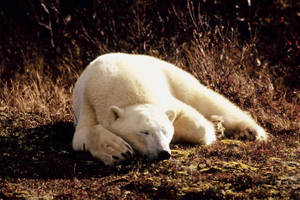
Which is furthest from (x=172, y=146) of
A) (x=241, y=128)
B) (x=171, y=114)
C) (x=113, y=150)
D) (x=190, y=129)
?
(x=241, y=128)

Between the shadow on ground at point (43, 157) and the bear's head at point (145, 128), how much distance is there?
1.13 ft

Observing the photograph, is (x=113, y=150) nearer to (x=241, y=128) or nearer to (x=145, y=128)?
(x=145, y=128)

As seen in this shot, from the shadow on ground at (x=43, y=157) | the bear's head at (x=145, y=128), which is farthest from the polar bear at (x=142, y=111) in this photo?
the shadow on ground at (x=43, y=157)

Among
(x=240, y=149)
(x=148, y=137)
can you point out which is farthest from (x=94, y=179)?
(x=240, y=149)

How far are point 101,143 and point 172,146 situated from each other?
796 millimetres

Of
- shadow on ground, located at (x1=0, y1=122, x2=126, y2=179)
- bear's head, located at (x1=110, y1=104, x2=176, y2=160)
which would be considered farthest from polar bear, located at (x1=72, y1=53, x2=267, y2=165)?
shadow on ground, located at (x1=0, y1=122, x2=126, y2=179)

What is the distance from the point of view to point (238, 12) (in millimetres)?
7906

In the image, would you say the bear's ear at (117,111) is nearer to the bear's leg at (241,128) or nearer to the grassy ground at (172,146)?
the grassy ground at (172,146)

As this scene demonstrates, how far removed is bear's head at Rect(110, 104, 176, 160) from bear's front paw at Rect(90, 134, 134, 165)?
0.10m

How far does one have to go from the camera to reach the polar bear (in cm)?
389

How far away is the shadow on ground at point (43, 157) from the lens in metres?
3.73

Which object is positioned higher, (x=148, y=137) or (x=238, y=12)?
(x=238, y=12)

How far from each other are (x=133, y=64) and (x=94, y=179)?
1544 mm

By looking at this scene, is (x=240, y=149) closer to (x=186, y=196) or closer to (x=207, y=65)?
(x=186, y=196)
